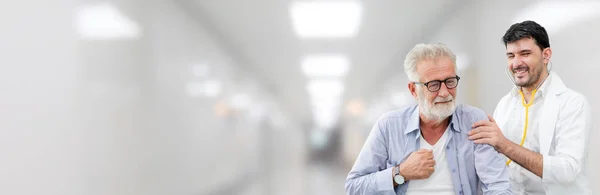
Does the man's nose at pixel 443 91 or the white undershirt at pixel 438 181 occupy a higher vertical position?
the man's nose at pixel 443 91

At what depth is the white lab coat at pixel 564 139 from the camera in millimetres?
2277

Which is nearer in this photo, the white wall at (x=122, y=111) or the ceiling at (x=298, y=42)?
the white wall at (x=122, y=111)

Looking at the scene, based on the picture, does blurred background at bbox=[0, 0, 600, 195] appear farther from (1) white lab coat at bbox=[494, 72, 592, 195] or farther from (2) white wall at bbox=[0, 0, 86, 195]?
(1) white lab coat at bbox=[494, 72, 592, 195]

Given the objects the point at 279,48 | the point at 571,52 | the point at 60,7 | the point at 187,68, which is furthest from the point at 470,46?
the point at 60,7

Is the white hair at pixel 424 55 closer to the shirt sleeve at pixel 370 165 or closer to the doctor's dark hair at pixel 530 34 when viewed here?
the shirt sleeve at pixel 370 165

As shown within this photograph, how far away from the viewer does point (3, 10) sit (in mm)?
2225

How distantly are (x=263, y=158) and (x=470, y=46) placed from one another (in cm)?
158

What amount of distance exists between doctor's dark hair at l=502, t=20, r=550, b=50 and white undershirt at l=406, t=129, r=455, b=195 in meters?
0.71

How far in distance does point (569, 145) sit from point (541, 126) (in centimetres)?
15

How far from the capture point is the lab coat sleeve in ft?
7.46

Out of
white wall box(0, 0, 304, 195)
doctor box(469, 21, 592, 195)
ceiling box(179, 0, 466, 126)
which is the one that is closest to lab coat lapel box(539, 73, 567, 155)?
doctor box(469, 21, 592, 195)

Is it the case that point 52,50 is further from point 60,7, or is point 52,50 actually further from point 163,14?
point 163,14

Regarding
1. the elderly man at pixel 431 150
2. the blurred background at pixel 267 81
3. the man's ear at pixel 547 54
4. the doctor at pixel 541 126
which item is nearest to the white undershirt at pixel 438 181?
the elderly man at pixel 431 150

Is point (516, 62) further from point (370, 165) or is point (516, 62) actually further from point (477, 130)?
point (370, 165)
